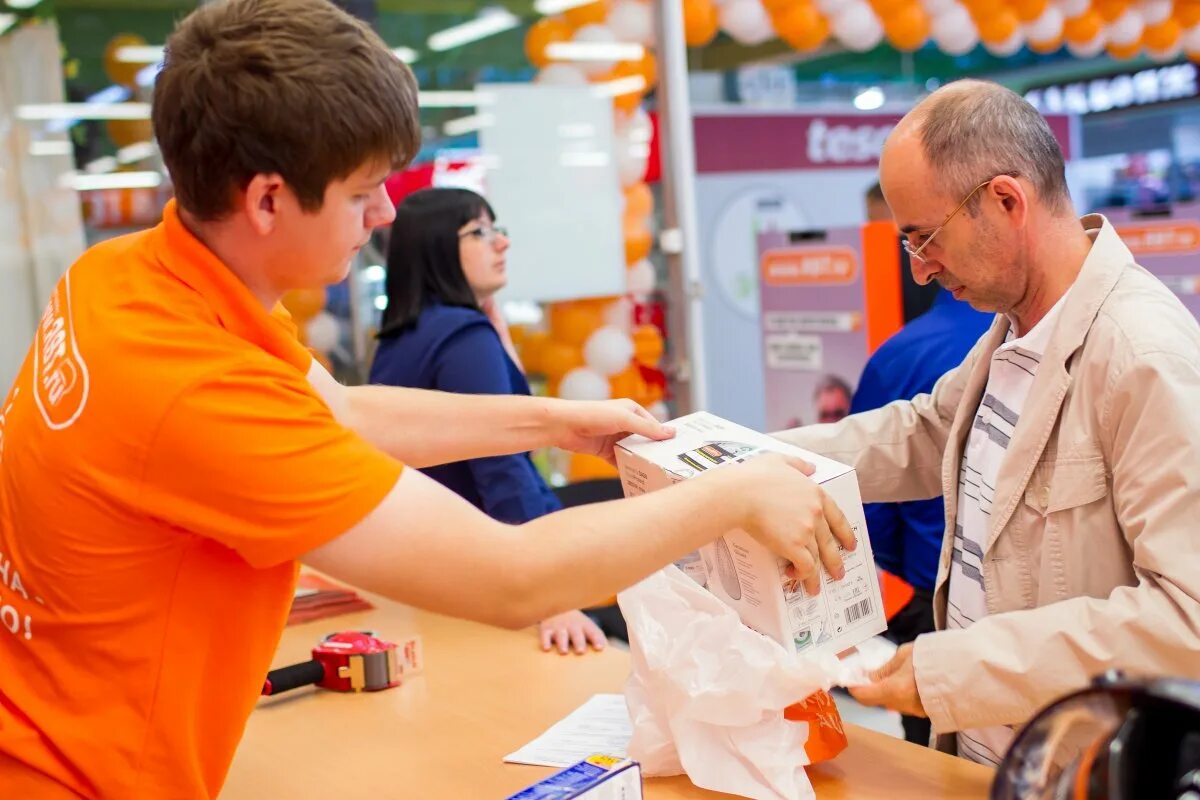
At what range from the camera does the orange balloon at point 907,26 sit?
6402 millimetres

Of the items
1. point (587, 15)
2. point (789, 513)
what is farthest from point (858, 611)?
point (587, 15)

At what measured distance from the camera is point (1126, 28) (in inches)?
297

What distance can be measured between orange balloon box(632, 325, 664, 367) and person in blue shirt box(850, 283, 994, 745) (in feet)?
6.95

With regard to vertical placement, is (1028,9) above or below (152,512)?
above

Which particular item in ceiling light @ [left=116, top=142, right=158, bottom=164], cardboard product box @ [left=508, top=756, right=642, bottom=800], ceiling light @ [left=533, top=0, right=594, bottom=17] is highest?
ceiling light @ [left=533, top=0, right=594, bottom=17]

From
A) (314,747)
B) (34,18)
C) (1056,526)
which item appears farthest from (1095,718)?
(34,18)

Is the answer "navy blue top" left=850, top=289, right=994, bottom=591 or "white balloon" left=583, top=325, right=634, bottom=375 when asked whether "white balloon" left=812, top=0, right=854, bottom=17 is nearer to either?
"white balloon" left=583, top=325, right=634, bottom=375

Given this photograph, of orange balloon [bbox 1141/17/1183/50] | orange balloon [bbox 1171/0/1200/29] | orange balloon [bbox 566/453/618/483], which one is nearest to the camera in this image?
orange balloon [bbox 566/453/618/483]

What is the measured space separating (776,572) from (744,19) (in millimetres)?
4738

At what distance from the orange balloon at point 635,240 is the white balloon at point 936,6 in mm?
2354

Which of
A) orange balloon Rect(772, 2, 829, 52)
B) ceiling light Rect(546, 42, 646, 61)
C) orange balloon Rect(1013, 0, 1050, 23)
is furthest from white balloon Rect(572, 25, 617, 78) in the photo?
orange balloon Rect(1013, 0, 1050, 23)

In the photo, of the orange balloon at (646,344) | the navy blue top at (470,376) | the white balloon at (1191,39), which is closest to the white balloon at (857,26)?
the orange balloon at (646,344)

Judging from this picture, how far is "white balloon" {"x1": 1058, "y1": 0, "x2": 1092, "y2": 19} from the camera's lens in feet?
23.3

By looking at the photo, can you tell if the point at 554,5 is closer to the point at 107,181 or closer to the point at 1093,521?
the point at 107,181
